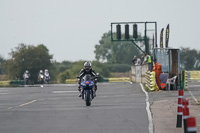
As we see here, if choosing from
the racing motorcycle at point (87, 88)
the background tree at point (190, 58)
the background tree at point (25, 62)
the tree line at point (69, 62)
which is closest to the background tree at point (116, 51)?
the tree line at point (69, 62)

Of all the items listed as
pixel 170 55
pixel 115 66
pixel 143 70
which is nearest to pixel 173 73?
pixel 170 55

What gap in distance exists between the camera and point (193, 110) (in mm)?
18234

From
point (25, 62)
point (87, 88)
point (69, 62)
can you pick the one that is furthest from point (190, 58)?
point (87, 88)

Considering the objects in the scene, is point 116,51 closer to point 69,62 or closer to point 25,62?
point 69,62

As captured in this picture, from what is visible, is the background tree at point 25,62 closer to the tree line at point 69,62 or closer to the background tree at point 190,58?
the tree line at point 69,62

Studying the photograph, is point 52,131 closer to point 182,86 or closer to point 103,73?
point 182,86

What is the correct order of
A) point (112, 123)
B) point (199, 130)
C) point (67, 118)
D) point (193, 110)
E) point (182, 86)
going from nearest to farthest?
point (199, 130), point (112, 123), point (67, 118), point (193, 110), point (182, 86)

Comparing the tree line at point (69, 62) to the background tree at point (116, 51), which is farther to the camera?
the background tree at point (116, 51)

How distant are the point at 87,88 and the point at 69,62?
480 ft

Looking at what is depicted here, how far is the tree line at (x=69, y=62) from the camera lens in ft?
321

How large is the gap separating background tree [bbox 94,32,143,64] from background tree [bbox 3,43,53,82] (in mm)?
80578

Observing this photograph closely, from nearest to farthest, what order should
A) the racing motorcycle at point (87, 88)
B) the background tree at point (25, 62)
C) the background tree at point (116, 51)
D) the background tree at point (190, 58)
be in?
the racing motorcycle at point (87, 88) < the background tree at point (25, 62) < the background tree at point (190, 58) < the background tree at point (116, 51)

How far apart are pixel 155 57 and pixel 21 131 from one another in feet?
65.4

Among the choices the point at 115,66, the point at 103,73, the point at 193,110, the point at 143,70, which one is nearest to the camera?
the point at 193,110
